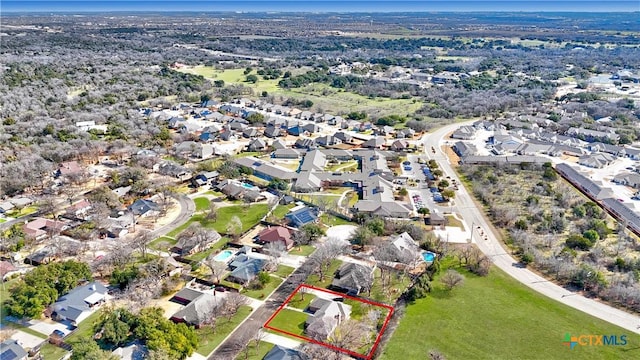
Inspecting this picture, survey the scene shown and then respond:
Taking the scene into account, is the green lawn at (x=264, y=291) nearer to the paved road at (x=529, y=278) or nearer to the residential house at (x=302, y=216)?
the residential house at (x=302, y=216)

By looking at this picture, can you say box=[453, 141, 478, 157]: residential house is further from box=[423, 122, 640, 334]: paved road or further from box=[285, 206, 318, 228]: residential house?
box=[285, 206, 318, 228]: residential house

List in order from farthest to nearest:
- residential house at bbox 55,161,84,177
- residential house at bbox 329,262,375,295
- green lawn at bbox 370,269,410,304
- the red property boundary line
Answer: residential house at bbox 55,161,84,177 < residential house at bbox 329,262,375,295 < green lawn at bbox 370,269,410,304 < the red property boundary line

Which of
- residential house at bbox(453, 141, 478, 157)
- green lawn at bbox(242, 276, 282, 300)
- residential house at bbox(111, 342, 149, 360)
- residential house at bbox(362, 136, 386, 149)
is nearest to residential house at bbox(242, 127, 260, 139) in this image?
residential house at bbox(362, 136, 386, 149)

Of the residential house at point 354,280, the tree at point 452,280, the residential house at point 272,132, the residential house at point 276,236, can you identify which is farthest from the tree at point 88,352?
the residential house at point 272,132

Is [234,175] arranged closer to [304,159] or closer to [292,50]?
[304,159]

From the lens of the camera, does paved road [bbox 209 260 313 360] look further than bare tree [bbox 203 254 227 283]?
No

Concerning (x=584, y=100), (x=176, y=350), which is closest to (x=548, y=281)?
(x=176, y=350)
